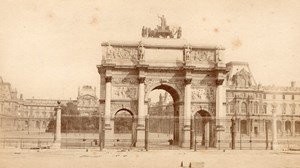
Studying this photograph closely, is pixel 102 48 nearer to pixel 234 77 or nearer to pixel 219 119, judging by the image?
pixel 219 119

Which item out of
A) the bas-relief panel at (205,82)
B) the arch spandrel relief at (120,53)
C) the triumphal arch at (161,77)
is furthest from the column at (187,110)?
the arch spandrel relief at (120,53)

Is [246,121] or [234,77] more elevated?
[234,77]

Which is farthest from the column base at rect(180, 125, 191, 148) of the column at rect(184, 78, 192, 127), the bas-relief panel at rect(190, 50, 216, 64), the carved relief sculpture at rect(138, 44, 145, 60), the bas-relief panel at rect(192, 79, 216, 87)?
the carved relief sculpture at rect(138, 44, 145, 60)

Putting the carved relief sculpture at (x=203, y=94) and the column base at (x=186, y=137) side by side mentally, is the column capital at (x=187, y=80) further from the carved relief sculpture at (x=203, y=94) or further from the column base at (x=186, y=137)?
the column base at (x=186, y=137)

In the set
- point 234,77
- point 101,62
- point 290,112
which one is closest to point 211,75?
point 101,62

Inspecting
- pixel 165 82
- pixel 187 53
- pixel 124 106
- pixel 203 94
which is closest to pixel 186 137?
pixel 203 94

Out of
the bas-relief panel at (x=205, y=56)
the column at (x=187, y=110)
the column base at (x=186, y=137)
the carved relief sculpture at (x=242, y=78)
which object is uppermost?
the carved relief sculpture at (x=242, y=78)

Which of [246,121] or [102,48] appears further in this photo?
[246,121]
